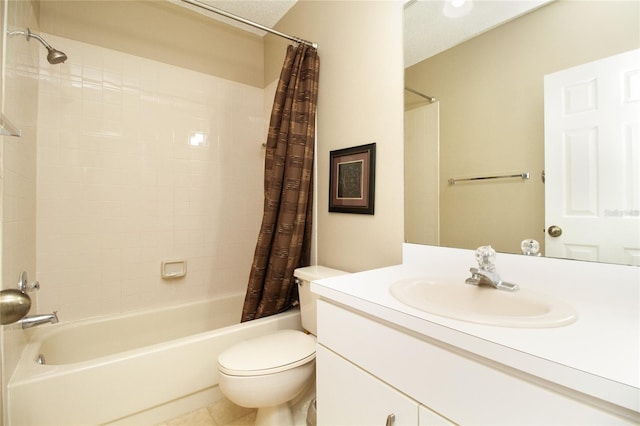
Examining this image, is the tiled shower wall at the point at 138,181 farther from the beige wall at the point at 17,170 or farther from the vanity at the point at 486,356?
the vanity at the point at 486,356

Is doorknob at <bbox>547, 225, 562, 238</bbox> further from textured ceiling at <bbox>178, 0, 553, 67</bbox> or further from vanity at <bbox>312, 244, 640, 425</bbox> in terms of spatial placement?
textured ceiling at <bbox>178, 0, 553, 67</bbox>

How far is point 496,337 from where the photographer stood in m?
0.55

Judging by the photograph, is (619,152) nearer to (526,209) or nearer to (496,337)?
(526,209)

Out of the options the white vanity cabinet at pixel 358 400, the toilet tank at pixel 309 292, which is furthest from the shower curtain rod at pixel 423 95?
the white vanity cabinet at pixel 358 400

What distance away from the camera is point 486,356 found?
21.3 inches

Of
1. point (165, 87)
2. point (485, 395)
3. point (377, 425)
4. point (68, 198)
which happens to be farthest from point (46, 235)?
point (485, 395)

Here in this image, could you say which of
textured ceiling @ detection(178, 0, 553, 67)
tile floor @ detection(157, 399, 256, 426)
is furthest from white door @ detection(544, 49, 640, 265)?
tile floor @ detection(157, 399, 256, 426)

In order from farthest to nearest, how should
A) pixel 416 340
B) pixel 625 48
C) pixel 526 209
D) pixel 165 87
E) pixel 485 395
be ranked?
1. pixel 165 87
2. pixel 526 209
3. pixel 625 48
4. pixel 416 340
5. pixel 485 395

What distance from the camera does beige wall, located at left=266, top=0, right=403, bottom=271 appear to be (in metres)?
1.33

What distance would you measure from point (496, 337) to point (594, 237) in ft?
1.83

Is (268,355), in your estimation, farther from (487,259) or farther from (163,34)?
(163,34)

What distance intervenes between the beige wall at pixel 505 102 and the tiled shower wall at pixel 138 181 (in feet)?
5.15

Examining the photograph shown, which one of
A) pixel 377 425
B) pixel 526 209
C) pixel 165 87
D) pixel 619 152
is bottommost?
pixel 377 425

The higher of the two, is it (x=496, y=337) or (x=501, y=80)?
(x=501, y=80)
